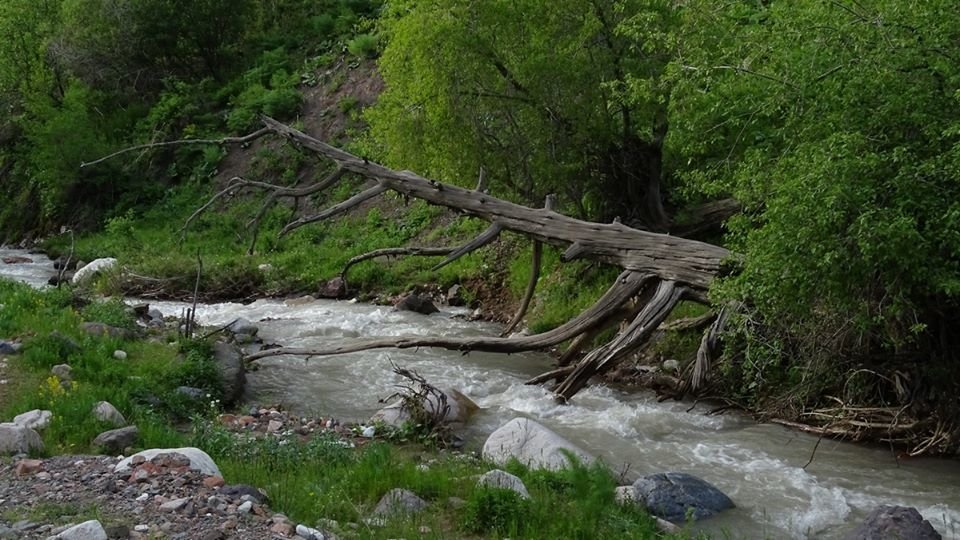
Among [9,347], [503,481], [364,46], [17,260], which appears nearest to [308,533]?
Answer: [503,481]

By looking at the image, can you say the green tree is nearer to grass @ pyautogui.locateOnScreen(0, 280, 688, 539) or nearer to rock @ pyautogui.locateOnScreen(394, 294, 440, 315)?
rock @ pyautogui.locateOnScreen(394, 294, 440, 315)

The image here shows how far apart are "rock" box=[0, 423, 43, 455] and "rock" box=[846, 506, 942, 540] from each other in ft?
23.1

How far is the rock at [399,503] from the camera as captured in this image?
683cm

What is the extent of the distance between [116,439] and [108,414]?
0.87 m

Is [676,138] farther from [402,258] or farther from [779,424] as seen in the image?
[402,258]

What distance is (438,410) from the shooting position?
10680 mm

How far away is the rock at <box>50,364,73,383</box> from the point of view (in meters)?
10.1

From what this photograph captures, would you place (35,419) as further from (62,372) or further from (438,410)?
(438,410)

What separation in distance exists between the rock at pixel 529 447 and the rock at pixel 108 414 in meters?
3.68

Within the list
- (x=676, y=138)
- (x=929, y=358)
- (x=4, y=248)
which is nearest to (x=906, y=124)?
(x=929, y=358)

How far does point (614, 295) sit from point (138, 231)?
21.0 metres

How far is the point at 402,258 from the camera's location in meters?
22.0

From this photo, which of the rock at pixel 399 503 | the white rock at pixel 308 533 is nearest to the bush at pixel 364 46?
the rock at pixel 399 503

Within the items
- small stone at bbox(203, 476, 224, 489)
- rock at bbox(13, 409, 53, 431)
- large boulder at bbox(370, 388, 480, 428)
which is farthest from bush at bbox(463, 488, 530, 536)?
rock at bbox(13, 409, 53, 431)
